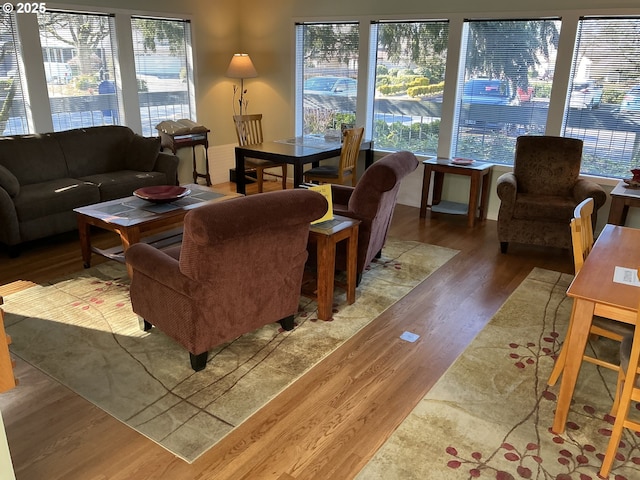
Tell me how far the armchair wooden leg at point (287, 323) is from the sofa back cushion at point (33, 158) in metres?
3.00

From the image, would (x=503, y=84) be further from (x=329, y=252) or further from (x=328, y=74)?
(x=329, y=252)

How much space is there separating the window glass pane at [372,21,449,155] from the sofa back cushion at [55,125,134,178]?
9.43 feet

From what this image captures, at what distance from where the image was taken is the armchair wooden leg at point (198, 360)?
2.75 m

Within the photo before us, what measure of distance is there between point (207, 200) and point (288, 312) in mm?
1420

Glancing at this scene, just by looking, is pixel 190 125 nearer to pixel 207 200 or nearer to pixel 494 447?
pixel 207 200

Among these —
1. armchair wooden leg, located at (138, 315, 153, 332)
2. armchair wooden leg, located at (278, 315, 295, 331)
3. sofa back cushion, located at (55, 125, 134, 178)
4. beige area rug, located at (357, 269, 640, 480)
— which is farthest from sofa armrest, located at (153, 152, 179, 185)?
beige area rug, located at (357, 269, 640, 480)

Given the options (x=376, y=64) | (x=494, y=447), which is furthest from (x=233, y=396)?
(x=376, y=64)

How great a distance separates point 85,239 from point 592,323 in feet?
11.3

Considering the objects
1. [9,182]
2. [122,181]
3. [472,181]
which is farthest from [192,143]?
[472,181]

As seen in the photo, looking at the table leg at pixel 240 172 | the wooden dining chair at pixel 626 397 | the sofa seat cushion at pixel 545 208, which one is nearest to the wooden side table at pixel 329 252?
the wooden dining chair at pixel 626 397

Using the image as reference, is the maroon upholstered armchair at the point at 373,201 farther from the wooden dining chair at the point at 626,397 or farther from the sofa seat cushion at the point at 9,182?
the sofa seat cushion at the point at 9,182

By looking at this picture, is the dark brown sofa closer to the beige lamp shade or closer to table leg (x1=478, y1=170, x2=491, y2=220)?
the beige lamp shade

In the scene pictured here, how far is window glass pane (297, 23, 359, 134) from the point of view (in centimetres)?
629

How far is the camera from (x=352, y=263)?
3.48 m
